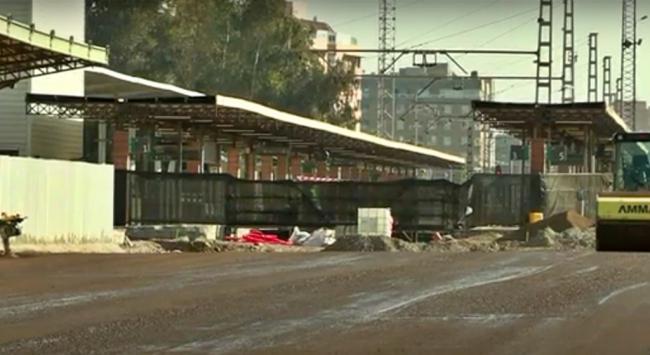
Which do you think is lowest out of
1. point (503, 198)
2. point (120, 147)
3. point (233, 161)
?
point (503, 198)

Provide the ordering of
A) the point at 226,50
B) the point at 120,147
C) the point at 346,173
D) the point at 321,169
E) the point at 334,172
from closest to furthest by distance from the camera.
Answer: the point at 120,147, the point at 226,50, the point at 321,169, the point at 334,172, the point at 346,173

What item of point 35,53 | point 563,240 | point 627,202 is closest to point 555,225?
point 563,240

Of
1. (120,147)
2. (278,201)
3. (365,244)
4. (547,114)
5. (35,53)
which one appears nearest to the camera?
(365,244)

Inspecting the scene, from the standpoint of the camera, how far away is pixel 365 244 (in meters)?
34.8

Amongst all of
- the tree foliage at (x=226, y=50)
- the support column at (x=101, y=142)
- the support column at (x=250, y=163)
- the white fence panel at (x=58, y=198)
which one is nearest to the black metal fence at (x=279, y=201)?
the white fence panel at (x=58, y=198)

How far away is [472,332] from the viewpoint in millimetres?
14266

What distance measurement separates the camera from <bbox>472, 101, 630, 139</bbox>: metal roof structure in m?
55.9

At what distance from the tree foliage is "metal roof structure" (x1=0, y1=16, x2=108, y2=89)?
139 ft

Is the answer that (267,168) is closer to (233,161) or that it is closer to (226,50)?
(226,50)

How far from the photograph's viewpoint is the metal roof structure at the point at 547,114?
55938 mm

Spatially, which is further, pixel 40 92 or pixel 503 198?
pixel 40 92

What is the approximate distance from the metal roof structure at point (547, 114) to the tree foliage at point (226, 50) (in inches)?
1118

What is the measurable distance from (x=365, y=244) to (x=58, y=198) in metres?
8.14

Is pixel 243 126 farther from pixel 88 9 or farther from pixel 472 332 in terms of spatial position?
pixel 472 332
